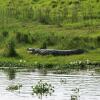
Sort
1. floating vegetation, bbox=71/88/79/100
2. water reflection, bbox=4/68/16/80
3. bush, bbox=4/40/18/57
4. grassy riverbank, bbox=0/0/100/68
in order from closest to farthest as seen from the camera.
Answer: floating vegetation, bbox=71/88/79/100, water reflection, bbox=4/68/16/80, bush, bbox=4/40/18/57, grassy riverbank, bbox=0/0/100/68

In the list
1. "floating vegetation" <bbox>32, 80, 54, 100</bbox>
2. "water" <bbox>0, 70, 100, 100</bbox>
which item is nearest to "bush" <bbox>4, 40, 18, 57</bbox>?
"water" <bbox>0, 70, 100, 100</bbox>

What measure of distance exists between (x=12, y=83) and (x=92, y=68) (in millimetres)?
10326

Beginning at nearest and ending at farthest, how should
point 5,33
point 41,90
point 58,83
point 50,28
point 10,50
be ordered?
point 41,90 < point 58,83 < point 10,50 < point 5,33 < point 50,28

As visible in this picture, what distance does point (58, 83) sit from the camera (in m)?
39.5

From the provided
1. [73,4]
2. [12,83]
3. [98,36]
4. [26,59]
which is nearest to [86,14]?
[73,4]

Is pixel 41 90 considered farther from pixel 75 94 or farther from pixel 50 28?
pixel 50 28

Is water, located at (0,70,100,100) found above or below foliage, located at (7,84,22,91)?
below

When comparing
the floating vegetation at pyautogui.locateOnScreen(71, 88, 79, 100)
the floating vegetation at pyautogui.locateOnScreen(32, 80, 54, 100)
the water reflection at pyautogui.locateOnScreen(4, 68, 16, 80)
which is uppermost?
the floating vegetation at pyautogui.locateOnScreen(32, 80, 54, 100)

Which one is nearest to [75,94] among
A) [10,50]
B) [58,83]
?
[58,83]

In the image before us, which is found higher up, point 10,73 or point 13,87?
point 13,87

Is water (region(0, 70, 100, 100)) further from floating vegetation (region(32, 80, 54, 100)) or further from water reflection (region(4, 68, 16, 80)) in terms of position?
floating vegetation (region(32, 80, 54, 100))

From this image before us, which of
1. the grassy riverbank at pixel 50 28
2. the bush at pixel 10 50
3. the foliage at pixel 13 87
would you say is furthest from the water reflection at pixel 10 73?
the bush at pixel 10 50

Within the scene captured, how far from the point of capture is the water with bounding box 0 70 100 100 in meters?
33.9

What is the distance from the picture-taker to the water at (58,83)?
33875mm
